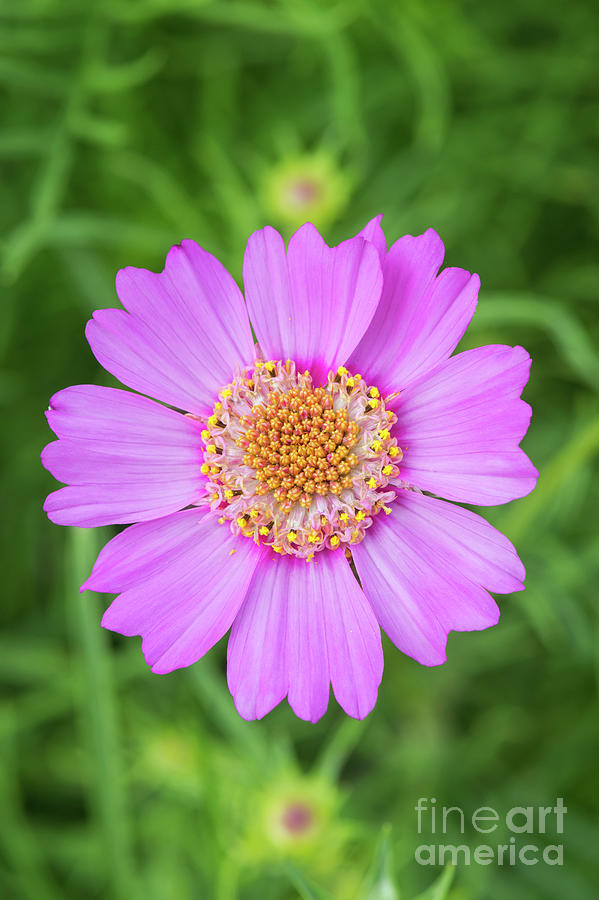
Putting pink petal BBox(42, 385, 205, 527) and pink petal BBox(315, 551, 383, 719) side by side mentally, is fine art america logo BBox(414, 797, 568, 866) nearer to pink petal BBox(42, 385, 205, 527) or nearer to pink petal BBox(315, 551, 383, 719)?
pink petal BBox(315, 551, 383, 719)

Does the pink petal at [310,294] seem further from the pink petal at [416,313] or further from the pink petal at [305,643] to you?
the pink petal at [305,643]

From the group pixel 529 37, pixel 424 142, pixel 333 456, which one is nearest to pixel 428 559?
pixel 333 456

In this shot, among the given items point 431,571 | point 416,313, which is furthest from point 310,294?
point 431,571

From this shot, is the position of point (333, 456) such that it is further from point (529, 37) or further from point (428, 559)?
point (529, 37)

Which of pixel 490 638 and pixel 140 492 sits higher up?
pixel 140 492

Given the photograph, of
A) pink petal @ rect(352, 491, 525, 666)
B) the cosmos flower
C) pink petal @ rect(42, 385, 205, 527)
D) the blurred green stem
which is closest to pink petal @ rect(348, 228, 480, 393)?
the cosmos flower

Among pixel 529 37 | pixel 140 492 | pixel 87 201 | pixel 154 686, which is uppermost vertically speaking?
pixel 529 37

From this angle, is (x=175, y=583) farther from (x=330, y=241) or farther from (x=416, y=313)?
(x=330, y=241)
